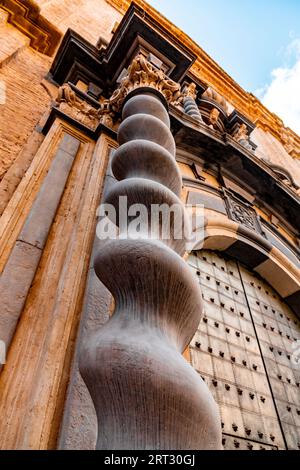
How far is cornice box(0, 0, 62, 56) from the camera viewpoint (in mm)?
3561

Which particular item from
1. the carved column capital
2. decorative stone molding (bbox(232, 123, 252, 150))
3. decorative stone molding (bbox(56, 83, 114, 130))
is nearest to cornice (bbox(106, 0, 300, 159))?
decorative stone molding (bbox(232, 123, 252, 150))

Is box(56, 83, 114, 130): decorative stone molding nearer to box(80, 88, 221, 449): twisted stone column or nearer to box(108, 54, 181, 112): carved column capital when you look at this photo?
box(108, 54, 181, 112): carved column capital

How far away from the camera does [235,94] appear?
27.3ft

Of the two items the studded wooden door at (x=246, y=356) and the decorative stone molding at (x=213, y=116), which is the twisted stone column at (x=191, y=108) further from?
the studded wooden door at (x=246, y=356)

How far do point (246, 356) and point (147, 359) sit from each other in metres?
1.93

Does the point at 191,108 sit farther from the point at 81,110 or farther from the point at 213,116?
the point at 81,110

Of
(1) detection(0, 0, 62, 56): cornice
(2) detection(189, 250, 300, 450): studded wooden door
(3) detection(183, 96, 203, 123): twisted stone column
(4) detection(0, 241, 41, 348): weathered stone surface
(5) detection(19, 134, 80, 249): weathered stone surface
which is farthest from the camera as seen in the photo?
(3) detection(183, 96, 203, 123): twisted stone column

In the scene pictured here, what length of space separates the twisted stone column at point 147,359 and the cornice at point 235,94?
24.6 ft

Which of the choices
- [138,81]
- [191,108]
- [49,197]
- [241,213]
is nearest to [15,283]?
[49,197]

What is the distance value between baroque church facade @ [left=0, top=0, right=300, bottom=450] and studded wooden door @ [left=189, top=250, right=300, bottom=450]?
0.04 ft

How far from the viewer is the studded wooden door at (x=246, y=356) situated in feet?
6.40

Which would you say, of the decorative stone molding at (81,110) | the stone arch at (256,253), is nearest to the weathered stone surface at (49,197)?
the decorative stone molding at (81,110)

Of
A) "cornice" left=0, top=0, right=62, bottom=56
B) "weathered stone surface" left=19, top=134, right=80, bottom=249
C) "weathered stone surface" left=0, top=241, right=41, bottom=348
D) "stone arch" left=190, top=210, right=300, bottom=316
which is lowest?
"weathered stone surface" left=0, top=241, right=41, bottom=348

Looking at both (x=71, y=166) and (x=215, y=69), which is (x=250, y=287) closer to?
(x=71, y=166)
